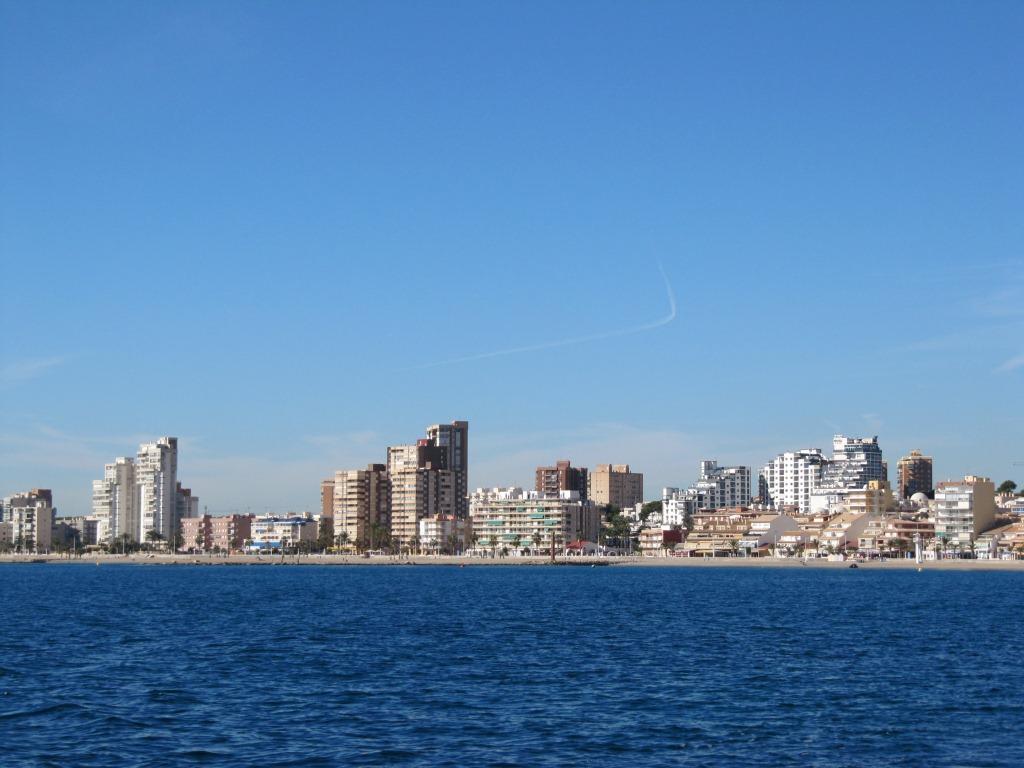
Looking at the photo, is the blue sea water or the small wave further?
the small wave

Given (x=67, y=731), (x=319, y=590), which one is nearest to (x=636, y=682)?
(x=67, y=731)

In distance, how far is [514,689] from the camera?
48.6 metres

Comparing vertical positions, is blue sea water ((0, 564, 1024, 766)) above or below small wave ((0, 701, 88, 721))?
below

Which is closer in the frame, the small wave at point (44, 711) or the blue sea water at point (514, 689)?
the blue sea water at point (514, 689)

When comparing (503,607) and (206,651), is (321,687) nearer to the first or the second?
(206,651)

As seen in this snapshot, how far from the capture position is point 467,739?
38.1 meters

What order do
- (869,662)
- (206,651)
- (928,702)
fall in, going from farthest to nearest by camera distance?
(206,651)
(869,662)
(928,702)

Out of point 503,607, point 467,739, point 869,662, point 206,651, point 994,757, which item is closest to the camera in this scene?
point 994,757

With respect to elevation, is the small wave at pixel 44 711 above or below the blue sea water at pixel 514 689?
above

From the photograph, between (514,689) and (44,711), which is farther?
(514,689)

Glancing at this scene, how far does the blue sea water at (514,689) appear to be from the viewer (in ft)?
120

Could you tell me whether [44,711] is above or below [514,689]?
above

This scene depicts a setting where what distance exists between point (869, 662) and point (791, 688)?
37.1 ft

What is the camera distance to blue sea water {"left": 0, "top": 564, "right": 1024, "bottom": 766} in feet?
120
